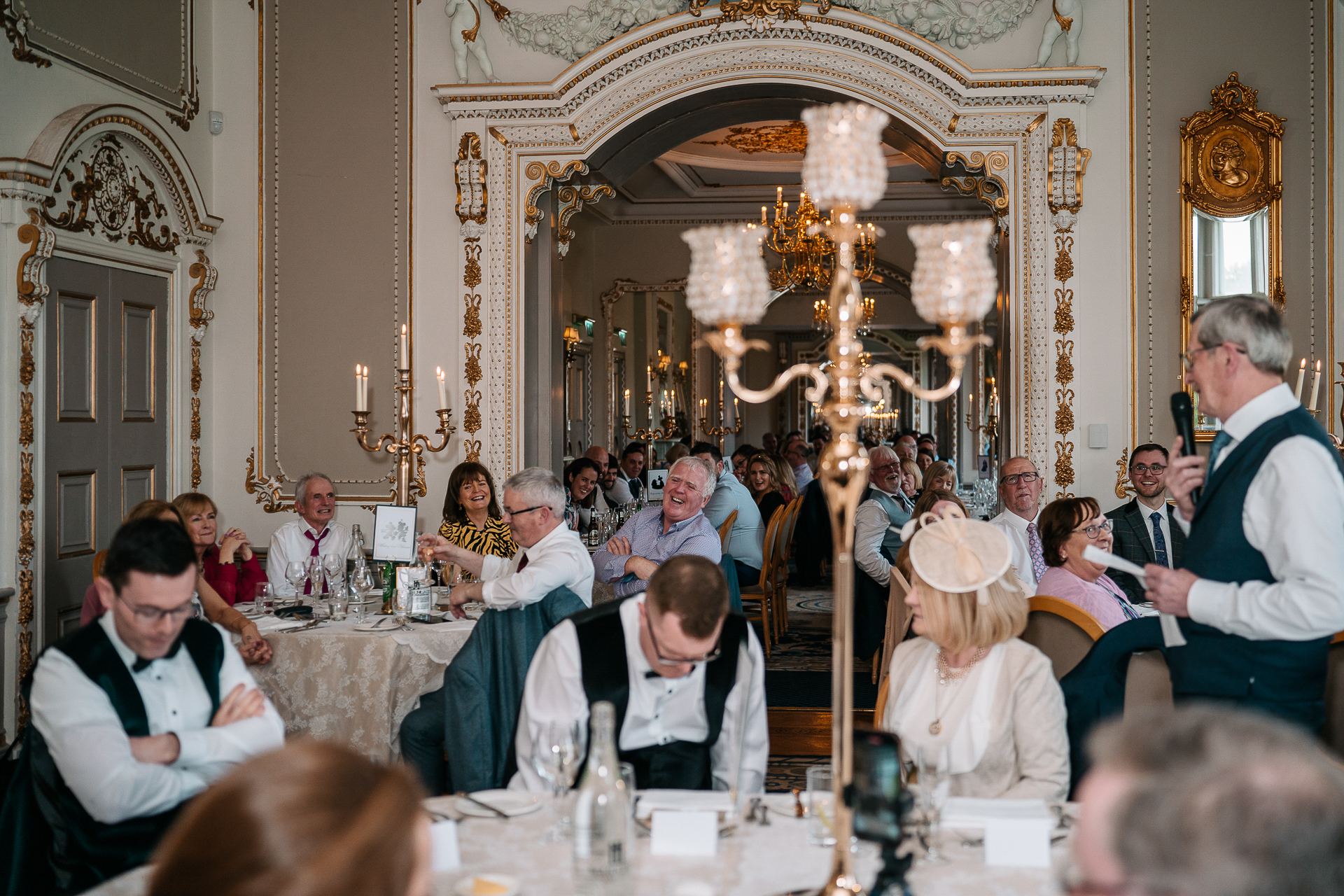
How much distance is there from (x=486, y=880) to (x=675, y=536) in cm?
336

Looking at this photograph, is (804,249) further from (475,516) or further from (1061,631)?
(1061,631)

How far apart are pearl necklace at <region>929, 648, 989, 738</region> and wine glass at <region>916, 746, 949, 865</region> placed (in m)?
0.60

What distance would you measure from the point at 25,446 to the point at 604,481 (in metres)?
5.18

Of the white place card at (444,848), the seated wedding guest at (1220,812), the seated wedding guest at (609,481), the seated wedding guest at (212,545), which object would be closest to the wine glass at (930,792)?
the white place card at (444,848)

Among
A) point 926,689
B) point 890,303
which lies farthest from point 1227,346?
point 890,303

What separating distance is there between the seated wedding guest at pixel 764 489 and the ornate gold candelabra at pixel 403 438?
334cm

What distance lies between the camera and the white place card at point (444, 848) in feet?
5.98

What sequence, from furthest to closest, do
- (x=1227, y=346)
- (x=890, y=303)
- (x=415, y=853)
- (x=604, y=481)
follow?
(x=890, y=303) < (x=604, y=481) < (x=1227, y=346) < (x=415, y=853)

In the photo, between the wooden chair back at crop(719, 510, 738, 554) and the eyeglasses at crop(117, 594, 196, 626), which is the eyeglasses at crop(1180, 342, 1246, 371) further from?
the wooden chair back at crop(719, 510, 738, 554)

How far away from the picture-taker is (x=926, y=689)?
2.55 metres

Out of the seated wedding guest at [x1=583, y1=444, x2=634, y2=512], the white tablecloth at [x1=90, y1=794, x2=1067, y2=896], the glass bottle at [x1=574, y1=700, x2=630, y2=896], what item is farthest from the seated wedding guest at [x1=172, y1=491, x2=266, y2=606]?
the seated wedding guest at [x1=583, y1=444, x2=634, y2=512]

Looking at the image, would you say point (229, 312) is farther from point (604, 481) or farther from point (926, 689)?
point (926, 689)

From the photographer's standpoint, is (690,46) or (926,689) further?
(690,46)

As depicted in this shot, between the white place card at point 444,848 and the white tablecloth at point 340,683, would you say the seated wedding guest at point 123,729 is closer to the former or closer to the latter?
the white place card at point 444,848
